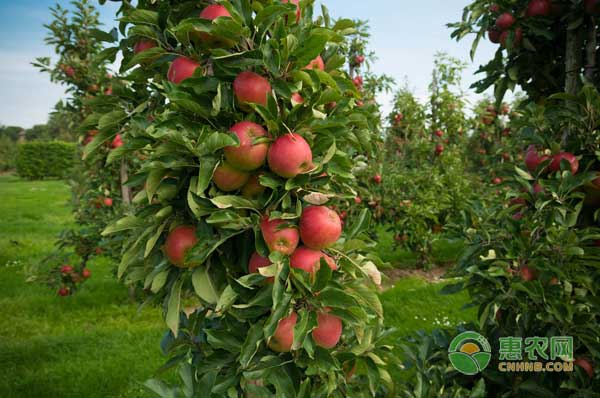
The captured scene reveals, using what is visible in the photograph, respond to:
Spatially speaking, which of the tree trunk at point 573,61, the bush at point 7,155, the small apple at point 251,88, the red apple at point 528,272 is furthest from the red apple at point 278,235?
the bush at point 7,155

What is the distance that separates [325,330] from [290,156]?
1.58 feet

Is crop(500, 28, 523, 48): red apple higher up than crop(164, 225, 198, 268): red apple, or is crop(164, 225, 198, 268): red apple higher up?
crop(500, 28, 523, 48): red apple

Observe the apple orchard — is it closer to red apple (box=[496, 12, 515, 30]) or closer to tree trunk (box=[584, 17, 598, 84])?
tree trunk (box=[584, 17, 598, 84])

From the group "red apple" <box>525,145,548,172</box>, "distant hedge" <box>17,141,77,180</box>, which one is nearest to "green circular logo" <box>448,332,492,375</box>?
"red apple" <box>525,145,548,172</box>

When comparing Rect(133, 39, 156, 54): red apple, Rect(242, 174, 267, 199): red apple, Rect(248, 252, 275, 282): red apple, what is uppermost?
Rect(133, 39, 156, 54): red apple

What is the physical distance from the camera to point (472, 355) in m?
2.00

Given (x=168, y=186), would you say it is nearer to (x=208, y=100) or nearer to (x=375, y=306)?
(x=208, y=100)

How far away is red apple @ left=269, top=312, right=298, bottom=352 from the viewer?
114 cm

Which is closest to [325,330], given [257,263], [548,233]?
[257,263]

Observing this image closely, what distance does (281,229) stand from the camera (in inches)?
45.3

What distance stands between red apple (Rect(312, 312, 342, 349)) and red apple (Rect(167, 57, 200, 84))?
756 millimetres

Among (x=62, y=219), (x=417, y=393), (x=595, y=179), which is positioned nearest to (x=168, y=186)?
(x=417, y=393)

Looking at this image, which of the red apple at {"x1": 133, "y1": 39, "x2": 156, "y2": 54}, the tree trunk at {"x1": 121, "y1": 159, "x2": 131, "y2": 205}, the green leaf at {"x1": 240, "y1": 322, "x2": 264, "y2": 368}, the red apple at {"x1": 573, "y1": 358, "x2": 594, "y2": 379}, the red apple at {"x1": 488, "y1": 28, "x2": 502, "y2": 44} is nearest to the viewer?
the green leaf at {"x1": 240, "y1": 322, "x2": 264, "y2": 368}

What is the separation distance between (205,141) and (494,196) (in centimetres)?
700
